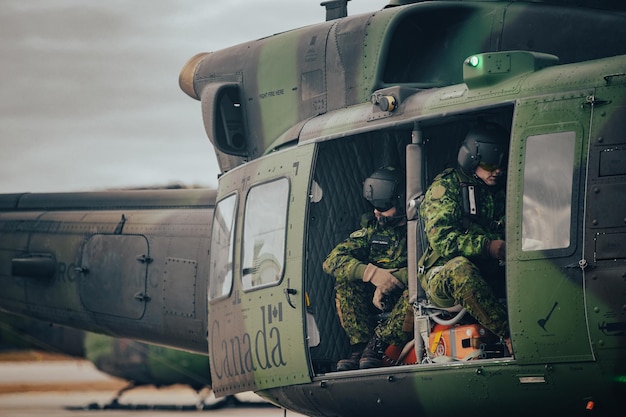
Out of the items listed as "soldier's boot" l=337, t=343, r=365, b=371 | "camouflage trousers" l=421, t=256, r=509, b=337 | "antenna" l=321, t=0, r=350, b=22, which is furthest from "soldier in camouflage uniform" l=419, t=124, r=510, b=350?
"antenna" l=321, t=0, r=350, b=22

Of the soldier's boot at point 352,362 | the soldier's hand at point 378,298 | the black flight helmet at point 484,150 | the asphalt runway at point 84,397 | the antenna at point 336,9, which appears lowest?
the asphalt runway at point 84,397

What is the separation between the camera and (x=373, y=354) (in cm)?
968

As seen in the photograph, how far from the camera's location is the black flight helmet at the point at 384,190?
9.62 metres

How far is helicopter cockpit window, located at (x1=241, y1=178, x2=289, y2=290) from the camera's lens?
10.1 m

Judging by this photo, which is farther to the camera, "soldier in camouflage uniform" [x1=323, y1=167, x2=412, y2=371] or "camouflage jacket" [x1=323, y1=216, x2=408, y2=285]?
"camouflage jacket" [x1=323, y1=216, x2=408, y2=285]

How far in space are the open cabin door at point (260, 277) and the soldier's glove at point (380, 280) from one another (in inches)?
20.9

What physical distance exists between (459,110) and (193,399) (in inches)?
342

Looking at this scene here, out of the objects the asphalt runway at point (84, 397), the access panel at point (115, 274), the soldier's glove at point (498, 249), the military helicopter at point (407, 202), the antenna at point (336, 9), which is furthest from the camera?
the asphalt runway at point (84, 397)

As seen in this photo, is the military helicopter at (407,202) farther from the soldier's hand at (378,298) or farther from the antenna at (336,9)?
the soldier's hand at (378,298)

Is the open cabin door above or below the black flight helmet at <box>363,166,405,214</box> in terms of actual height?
below

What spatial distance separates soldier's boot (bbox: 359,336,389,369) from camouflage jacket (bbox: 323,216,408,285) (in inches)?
19.6

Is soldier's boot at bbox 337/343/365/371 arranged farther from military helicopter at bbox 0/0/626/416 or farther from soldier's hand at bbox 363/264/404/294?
soldier's hand at bbox 363/264/404/294

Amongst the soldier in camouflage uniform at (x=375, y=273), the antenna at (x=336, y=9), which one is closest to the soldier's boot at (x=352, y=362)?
the soldier in camouflage uniform at (x=375, y=273)

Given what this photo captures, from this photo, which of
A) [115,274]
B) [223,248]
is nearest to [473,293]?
[223,248]
